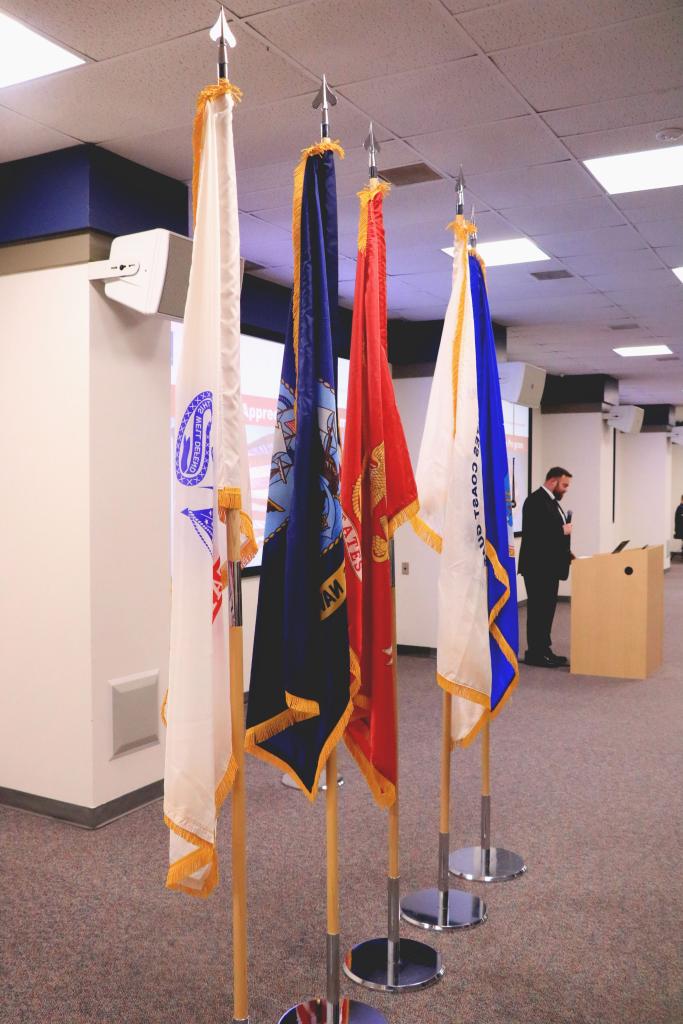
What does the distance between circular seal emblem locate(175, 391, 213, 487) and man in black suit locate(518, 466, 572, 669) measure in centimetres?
514

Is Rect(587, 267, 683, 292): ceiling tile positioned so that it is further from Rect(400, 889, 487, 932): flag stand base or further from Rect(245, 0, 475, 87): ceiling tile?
Rect(400, 889, 487, 932): flag stand base

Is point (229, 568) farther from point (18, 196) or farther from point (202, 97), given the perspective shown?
point (18, 196)

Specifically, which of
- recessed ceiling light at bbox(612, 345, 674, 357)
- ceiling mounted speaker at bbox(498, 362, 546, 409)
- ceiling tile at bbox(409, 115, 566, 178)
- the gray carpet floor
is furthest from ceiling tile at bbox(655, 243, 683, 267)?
recessed ceiling light at bbox(612, 345, 674, 357)

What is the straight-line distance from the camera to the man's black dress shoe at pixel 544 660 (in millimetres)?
7094

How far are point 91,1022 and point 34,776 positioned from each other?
169 cm

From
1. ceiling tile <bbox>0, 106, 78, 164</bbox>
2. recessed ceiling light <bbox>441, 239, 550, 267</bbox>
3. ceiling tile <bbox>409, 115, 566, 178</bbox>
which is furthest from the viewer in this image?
recessed ceiling light <bbox>441, 239, 550, 267</bbox>

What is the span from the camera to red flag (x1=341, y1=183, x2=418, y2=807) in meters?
2.46

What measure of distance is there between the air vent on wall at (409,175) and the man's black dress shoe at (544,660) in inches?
166

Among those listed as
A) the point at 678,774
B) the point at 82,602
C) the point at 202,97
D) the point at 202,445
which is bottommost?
the point at 678,774

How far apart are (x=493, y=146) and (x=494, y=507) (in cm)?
161

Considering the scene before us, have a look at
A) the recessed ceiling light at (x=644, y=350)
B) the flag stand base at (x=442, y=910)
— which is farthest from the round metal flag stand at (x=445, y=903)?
the recessed ceiling light at (x=644, y=350)

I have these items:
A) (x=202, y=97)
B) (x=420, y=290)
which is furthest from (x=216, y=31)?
(x=420, y=290)

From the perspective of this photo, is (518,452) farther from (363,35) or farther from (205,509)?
(205,509)

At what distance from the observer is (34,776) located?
397 cm
